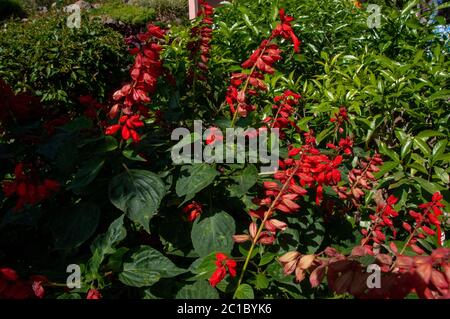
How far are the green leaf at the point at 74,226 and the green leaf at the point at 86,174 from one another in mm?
107

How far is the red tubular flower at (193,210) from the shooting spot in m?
1.74

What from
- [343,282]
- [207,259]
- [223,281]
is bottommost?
[223,281]

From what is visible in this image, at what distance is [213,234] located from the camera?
1.64 m

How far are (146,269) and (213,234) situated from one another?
0.89 feet

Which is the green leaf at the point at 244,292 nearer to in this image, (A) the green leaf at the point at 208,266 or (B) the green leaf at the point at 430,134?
(A) the green leaf at the point at 208,266

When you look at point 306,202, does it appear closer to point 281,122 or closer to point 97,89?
point 281,122

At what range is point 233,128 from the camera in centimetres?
183

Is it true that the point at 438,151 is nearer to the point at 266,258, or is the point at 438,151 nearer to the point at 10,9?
the point at 266,258

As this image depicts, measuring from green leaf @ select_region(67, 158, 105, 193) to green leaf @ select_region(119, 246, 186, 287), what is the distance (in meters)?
0.30

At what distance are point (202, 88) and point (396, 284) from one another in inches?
73.5

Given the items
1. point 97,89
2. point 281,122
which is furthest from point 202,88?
point 97,89

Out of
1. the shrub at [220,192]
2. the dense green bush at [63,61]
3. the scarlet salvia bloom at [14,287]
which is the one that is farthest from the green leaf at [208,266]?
the dense green bush at [63,61]

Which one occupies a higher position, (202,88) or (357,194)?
(202,88)

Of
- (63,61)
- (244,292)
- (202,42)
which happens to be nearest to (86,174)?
(244,292)
